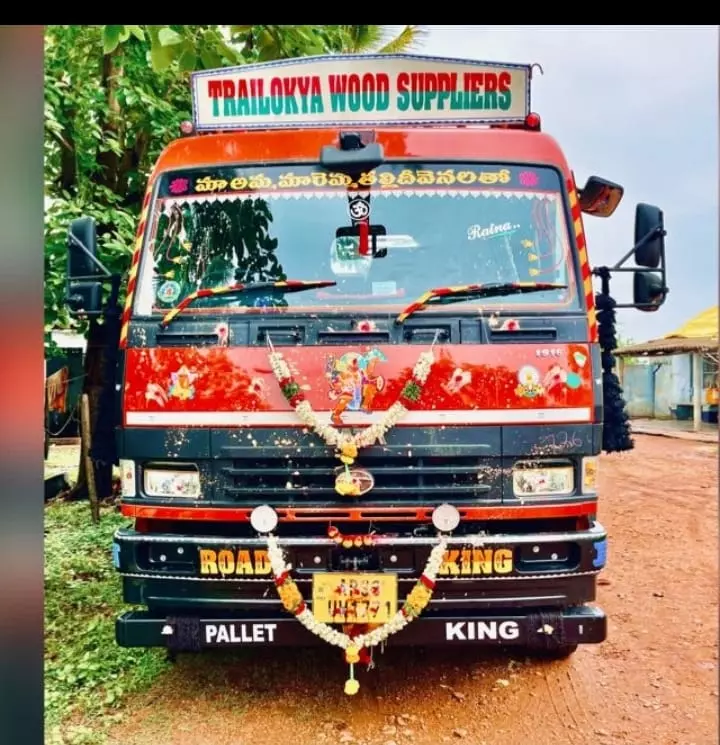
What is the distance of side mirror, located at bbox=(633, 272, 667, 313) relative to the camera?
3646 mm

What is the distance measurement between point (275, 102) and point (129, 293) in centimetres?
123

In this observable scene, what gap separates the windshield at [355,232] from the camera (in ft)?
10.8

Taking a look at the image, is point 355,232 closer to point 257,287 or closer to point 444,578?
point 257,287

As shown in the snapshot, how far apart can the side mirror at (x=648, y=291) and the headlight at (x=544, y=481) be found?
1.15m

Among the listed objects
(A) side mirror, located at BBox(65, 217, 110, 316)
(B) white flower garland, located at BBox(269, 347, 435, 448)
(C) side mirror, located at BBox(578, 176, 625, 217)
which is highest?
(C) side mirror, located at BBox(578, 176, 625, 217)

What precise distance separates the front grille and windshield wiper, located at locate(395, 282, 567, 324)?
72 centimetres

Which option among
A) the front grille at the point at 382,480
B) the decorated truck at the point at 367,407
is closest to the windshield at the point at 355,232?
the decorated truck at the point at 367,407

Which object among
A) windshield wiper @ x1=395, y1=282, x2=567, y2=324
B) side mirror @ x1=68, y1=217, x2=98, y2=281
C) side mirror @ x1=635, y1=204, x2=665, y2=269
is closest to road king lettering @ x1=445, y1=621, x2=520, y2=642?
windshield wiper @ x1=395, y1=282, x2=567, y2=324

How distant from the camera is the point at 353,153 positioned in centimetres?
335

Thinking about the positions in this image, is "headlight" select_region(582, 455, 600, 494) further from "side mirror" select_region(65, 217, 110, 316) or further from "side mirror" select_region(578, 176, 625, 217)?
"side mirror" select_region(65, 217, 110, 316)

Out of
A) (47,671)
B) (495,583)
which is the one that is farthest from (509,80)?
(47,671)

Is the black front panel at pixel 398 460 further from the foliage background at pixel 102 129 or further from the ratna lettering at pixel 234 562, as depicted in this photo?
the foliage background at pixel 102 129

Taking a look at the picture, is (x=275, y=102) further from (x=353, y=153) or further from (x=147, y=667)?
(x=147, y=667)

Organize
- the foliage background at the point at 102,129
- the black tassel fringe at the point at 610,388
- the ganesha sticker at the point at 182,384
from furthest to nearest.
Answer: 1. the foliage background at the point at 102,129
2. the black tassel fringe at the point at 610,388
3. the ganesha sticker at the point at 182,384
